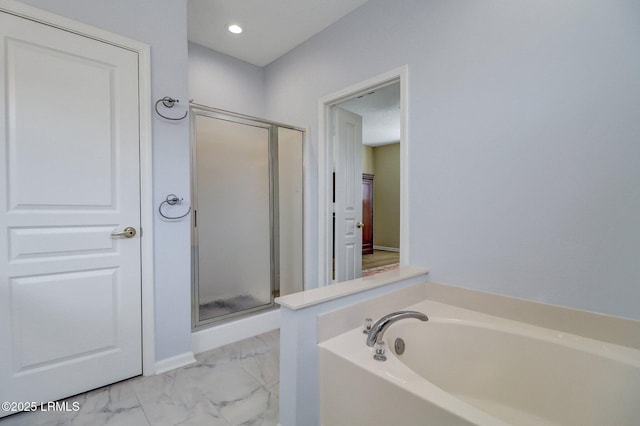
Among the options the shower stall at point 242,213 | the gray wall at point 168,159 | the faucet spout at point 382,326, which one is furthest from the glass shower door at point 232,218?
the faucet spout at point 382,326

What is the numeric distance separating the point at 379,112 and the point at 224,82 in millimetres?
2349

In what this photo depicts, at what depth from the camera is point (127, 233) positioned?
172 centimetres

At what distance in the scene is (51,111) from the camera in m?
1.52

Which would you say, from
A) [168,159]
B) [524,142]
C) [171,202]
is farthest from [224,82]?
[524,142]

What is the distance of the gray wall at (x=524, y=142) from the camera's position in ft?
4.08

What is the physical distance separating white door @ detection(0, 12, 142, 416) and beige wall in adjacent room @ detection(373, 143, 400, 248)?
555 centimetres

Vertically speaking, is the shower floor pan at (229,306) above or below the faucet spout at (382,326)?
below

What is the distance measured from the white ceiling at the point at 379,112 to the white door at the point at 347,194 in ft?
0.77

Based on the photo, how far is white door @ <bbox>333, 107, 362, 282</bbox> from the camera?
2725 mm

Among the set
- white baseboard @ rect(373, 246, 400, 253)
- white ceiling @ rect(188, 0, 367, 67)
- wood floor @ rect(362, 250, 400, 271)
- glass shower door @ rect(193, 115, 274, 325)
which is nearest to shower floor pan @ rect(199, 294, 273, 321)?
glass shower door @ rect(193, 115, 274, 325)

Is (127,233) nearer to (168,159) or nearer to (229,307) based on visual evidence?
(168,159)

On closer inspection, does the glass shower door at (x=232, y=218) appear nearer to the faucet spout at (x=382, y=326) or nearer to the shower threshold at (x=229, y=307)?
the shower threshold at (x=229, y=307)

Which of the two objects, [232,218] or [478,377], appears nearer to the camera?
[478,377]

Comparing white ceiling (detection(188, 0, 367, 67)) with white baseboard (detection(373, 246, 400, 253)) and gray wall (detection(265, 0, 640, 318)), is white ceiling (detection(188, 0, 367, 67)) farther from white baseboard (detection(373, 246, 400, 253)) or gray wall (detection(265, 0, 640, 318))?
white baseboard (detection(373, 246, 400, 253))
